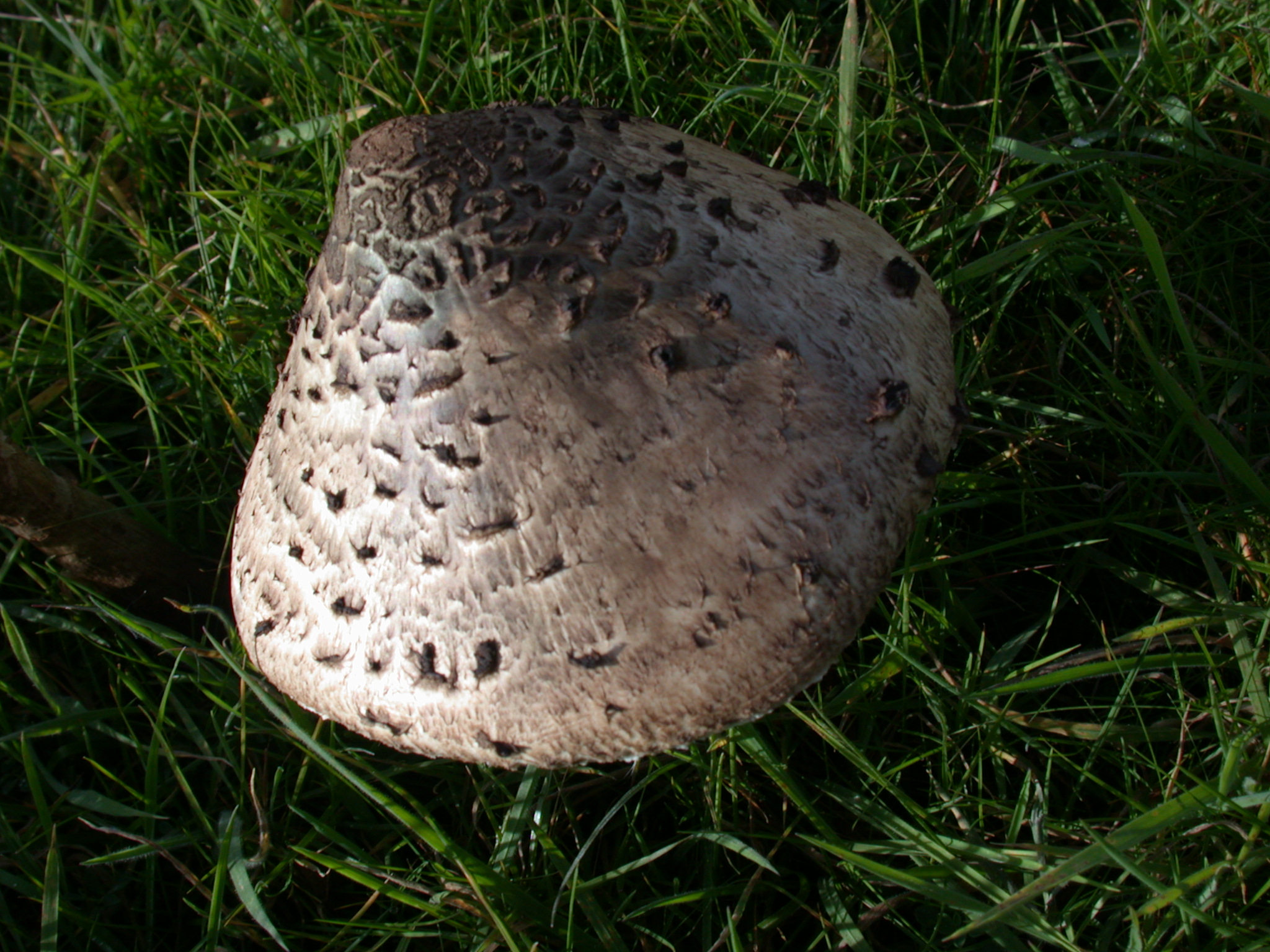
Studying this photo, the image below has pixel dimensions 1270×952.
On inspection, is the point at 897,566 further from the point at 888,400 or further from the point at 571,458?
the point at 571,458

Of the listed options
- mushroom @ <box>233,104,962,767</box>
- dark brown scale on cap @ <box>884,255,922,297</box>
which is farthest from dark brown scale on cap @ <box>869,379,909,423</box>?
dark brown scale on cap @ <box>884,255,922,297</box>

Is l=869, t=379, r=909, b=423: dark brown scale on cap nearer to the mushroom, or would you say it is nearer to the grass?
the mushroom

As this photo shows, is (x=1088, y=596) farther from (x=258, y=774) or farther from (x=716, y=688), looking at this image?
(x=258, y=774)

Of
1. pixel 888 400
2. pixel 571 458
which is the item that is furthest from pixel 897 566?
pixel 571 458

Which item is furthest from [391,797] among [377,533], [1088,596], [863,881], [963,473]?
[1088,596]

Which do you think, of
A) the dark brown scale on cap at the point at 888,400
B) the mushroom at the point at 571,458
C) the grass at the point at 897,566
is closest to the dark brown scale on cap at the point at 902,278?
the mushroom at the point at 571,458

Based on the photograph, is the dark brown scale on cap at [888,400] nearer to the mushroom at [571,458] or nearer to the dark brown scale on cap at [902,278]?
the mushroom at [571,458]
